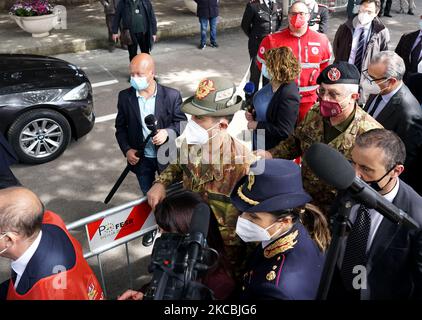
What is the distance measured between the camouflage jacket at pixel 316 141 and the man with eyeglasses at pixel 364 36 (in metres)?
2.71

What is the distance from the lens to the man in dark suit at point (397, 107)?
3.68 m

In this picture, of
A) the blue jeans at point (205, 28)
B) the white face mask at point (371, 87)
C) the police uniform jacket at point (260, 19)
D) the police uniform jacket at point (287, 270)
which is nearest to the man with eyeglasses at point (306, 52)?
the white face mask at point (371, 87)

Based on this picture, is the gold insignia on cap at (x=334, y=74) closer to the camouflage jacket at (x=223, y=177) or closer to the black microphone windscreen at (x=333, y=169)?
the camouflage jacket at (x=223, y=177)

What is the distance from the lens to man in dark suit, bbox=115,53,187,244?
4125 mm

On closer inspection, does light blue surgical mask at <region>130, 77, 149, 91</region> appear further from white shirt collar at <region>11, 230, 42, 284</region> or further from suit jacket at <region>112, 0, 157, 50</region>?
suit jacket at <region>112, 0, 157, 50</region>

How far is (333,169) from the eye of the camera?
1.37 meters

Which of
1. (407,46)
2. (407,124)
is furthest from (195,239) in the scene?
(407,46)

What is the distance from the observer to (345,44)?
240 inches

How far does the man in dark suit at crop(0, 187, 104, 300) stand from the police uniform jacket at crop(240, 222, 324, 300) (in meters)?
0.86

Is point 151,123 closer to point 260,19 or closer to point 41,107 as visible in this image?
point 41,107

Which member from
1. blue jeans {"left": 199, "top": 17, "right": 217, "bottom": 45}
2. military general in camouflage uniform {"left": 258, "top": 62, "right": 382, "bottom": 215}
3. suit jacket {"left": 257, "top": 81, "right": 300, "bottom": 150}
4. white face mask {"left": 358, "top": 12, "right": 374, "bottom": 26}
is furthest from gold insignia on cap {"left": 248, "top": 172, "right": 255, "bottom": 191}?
blue jeans {"left": 199, "top": 17, "right": 217, "bottom": 45}

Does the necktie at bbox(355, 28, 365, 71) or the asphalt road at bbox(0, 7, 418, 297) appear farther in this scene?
the necktie at bbox(355, 28, 365, 71)

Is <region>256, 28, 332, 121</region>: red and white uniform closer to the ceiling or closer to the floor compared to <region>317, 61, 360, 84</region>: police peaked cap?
closer to the floor

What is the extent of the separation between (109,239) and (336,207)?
1864 millimetres
